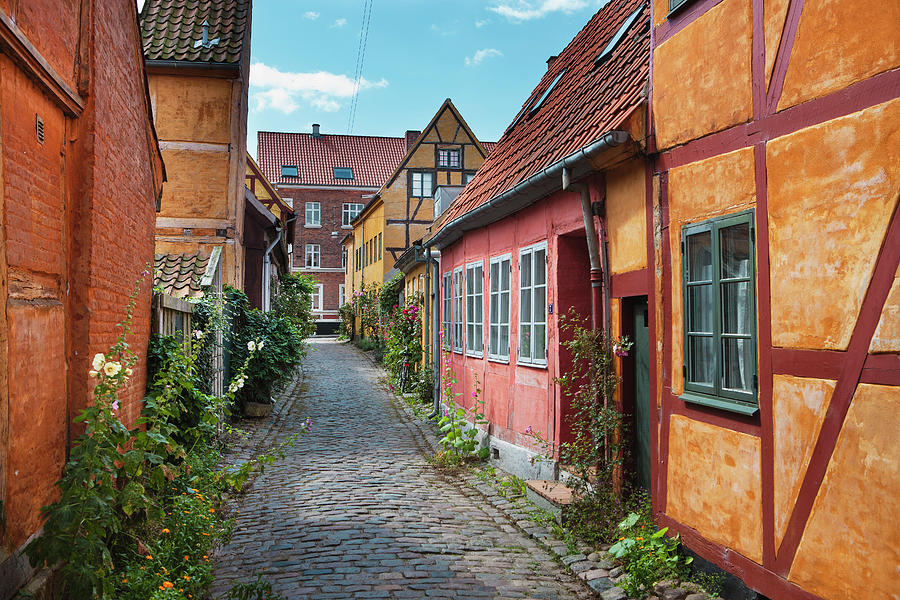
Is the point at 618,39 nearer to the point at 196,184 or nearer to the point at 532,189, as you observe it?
the point at 532,189

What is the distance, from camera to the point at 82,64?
5109mm

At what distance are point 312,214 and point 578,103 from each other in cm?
4405

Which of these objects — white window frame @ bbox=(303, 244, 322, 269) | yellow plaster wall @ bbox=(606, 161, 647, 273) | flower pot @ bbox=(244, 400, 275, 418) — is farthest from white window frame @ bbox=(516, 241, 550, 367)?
white window frame @ bbox=(303, 244, 322, 269)

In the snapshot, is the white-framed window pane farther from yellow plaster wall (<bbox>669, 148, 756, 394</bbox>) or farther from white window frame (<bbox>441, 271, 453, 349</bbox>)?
yellow plaster wall (<bbox>669, 148, 756, 394</bbox>)

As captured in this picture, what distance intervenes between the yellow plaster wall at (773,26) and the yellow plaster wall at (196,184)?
9623 millimetres

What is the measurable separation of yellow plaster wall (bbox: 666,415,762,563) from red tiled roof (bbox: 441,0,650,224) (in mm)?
2511

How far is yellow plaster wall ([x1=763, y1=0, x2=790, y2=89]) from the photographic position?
455 centimetres

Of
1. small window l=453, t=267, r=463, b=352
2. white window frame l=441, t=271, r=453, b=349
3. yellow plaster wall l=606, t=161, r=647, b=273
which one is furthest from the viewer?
white window frame l=441, t=271, r=453, b=349

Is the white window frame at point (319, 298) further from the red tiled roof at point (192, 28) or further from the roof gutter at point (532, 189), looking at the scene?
the roof gutter at point (532, 189)

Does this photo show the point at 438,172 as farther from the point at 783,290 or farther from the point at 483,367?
the point at 783,290

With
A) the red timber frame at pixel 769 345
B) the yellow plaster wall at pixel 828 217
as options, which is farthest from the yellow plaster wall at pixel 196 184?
the yellow plaster wall at pixel 828 217

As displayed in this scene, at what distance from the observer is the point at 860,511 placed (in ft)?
12.5

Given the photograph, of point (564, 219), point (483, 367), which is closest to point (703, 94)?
point (564, 219)

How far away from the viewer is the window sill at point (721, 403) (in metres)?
4.75
